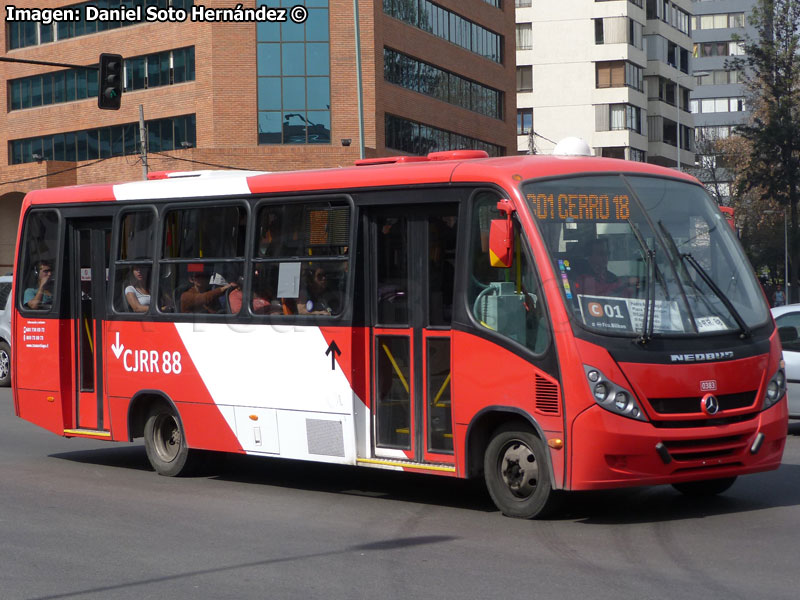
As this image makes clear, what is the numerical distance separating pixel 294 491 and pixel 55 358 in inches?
135

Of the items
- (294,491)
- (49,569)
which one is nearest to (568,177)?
(294,491)

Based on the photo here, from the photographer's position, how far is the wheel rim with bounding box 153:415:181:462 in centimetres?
1178

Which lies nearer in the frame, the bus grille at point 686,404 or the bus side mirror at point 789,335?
the bus grille at point 686,404

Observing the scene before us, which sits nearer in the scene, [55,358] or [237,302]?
[237,302]

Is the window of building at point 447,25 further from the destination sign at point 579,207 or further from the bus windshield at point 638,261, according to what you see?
the destination sign at point 579,207

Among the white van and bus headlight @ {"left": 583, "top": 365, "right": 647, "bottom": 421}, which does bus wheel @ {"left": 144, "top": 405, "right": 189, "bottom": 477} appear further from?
the white van

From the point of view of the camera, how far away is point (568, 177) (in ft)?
30.0

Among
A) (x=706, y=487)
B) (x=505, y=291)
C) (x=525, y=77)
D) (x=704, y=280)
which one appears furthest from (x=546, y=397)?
(x=525, y=77)

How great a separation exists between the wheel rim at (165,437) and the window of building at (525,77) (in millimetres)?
68869

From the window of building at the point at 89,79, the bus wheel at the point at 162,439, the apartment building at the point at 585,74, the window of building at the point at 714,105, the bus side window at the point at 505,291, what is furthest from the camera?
the window of building at the point at 714,105

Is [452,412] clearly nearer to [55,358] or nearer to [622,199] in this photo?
[622,199]

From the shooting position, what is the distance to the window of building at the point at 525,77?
78.6 m

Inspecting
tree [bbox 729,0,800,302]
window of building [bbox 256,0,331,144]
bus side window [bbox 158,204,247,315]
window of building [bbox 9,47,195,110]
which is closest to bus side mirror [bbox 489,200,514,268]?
bus side window [bbox 158,204,247,315]

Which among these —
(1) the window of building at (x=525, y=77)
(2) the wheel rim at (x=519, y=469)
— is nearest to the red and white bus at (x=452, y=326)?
(2) the wheel rim at (x=519, y=469)
